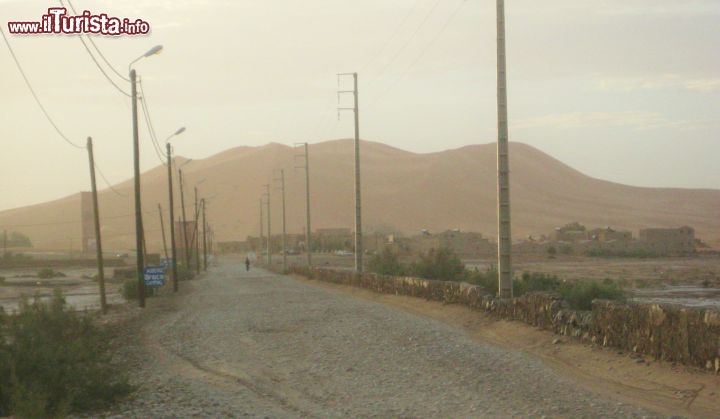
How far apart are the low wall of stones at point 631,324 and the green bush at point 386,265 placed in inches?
922

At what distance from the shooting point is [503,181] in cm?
2283

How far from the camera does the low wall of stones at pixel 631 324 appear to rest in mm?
13273

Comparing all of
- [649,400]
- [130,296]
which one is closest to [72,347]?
[649,400]

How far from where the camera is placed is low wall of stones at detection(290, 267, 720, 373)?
13273mm

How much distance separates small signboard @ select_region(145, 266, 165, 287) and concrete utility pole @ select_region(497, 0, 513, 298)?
65.2ft

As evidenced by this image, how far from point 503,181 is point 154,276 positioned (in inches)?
820

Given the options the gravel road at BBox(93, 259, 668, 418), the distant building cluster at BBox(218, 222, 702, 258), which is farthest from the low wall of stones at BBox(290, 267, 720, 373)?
the distant building cluster at BBox(218, 222, 702, 258)

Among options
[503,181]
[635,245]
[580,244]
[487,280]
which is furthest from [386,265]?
[580,244]

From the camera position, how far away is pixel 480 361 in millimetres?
15719

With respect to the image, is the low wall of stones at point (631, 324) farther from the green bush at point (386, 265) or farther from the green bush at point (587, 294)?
the green bush at point (386, 265)

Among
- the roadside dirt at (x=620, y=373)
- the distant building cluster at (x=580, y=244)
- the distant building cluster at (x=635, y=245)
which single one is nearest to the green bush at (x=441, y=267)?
the roadside dirt at (x=620, y=373)

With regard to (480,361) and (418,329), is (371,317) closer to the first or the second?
(418,329)

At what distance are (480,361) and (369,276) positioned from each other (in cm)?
2452

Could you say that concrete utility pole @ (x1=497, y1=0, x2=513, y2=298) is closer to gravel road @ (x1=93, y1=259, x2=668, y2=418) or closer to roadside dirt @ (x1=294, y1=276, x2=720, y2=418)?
roadside dirt @ (x1=294, y1=276, x2=720, y2=418)
